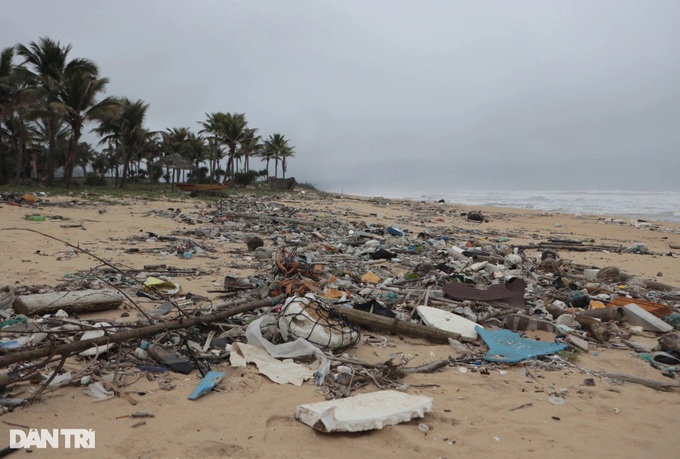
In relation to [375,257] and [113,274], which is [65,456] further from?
[375,257]

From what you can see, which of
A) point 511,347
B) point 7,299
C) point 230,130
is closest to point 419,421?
point 511,347

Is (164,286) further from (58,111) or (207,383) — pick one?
(58,111)

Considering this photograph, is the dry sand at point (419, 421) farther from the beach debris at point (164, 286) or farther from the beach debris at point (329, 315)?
the beach debris at point (164, 286)

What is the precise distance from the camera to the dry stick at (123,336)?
7.68ft

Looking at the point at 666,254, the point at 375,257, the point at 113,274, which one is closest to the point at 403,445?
the point at 113,274

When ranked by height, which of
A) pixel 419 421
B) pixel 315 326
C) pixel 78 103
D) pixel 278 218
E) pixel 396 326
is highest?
pixel 78 103

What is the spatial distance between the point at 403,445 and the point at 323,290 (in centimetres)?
312

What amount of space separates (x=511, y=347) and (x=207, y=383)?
2.67m

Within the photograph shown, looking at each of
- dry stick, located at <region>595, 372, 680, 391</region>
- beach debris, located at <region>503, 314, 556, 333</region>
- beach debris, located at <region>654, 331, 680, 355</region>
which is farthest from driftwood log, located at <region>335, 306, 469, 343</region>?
beach debris, located at <region>654, 331, 680, 355</region>

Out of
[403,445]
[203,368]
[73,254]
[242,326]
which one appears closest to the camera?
[403,445]

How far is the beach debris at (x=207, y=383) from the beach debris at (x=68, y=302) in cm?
191

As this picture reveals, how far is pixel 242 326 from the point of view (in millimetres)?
3770

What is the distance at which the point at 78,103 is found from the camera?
67.3 ft

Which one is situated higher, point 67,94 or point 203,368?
point 67,94
